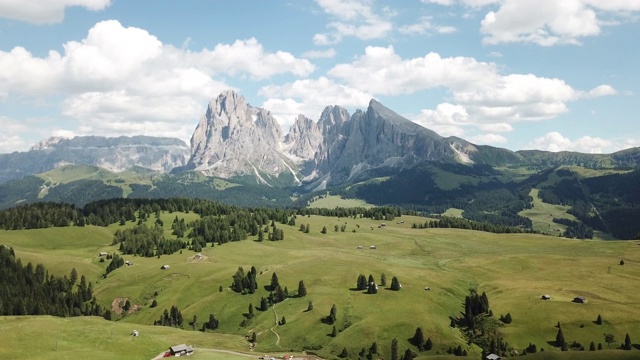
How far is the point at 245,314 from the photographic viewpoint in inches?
6009

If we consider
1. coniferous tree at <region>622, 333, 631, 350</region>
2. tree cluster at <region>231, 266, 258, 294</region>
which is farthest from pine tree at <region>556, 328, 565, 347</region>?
tree cluster at <region>231, 266, 258, 294</region>

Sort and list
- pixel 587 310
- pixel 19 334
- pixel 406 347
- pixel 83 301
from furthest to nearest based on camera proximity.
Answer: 1. pixel 83 301
2. pixel 587 310
3. pixel 406 347
4. pixel 19 334

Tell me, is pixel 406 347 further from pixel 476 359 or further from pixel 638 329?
pixel 638 329

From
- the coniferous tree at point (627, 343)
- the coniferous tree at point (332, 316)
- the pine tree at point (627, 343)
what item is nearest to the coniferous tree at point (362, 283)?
the coniferous tree at point (332, 316)

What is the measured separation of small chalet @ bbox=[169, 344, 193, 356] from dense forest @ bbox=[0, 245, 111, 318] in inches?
2686

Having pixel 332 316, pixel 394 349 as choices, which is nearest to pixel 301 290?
pixel 332 316

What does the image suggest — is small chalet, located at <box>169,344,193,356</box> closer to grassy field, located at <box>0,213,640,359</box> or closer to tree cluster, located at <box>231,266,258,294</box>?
grassy field, located at <box>0,213,640,359</box>

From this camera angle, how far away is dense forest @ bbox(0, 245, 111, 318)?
15075 cm

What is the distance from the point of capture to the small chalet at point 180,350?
330 feet

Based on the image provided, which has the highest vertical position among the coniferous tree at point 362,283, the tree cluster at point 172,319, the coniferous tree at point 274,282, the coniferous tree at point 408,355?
the coniferous tree at point 362,283

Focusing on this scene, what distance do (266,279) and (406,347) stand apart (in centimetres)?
7021

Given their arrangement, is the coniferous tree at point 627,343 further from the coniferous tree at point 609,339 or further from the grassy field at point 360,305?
the grassy field at point 360,305

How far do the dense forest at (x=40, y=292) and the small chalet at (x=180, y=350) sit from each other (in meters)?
68.2

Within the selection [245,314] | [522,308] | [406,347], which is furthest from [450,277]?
[245,314]
